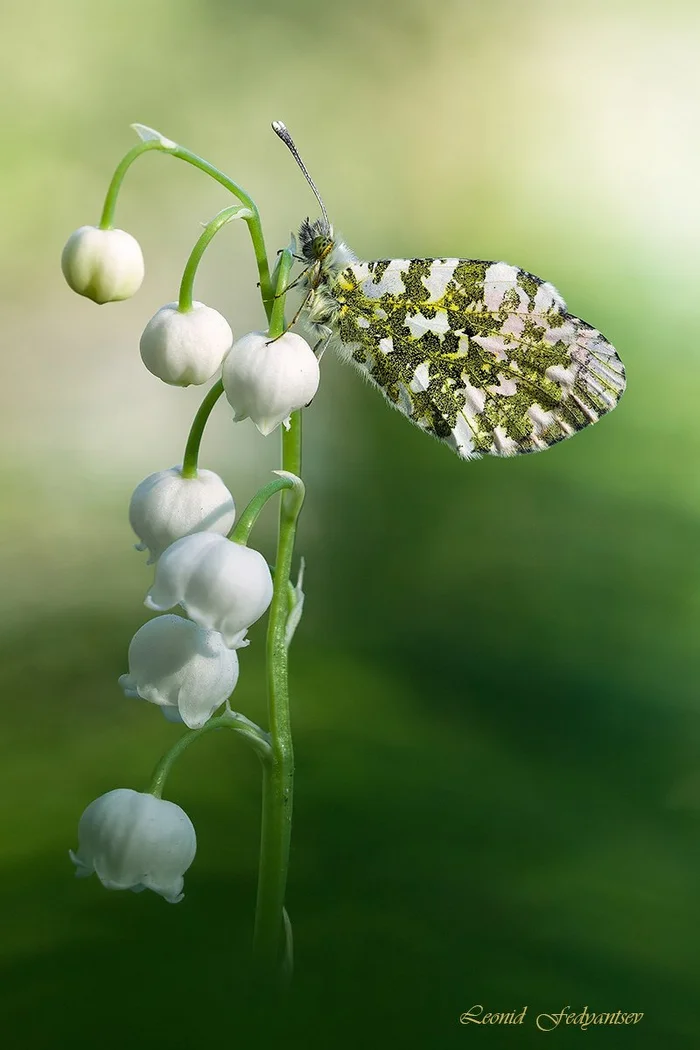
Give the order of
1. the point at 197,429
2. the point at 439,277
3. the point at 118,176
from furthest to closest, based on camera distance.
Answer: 1. the point at 439,277
2. the point at 197,429
3. the point at 118,176

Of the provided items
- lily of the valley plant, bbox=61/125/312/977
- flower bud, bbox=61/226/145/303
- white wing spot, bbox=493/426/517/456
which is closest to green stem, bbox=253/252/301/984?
lily of the valley plant, bbox=61/125/312/977

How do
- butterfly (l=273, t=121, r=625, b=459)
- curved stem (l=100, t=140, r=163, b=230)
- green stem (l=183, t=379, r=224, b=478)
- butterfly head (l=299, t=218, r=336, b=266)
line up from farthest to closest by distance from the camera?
butterfly (l=273, t=121, r=625, b=459) → butterfly head (l=299, t=218, r=336, b=266) → green stem (l=183, t=379, r=224, b=478) → curved stem (l=100, t=140, r=163, b=230)

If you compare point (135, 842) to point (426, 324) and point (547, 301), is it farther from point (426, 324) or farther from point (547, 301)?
point (547, 301)

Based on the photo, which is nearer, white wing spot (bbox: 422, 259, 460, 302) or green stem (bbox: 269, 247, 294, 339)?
green stem (bbox: 269, 247, 294, 339)

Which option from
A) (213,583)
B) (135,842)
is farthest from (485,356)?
(135,842)

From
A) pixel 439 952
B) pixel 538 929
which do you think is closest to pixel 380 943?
pixel 439 952

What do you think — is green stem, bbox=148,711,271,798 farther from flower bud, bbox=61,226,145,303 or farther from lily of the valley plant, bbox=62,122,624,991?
flower bud, bbox=61,226,145,303
